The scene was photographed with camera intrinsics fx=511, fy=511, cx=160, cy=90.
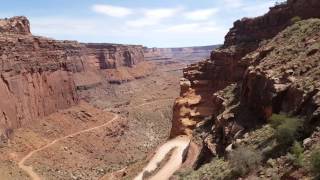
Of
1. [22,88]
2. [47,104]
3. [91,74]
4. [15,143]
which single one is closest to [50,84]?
[47,104]

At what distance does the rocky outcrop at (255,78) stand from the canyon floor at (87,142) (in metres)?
8.35

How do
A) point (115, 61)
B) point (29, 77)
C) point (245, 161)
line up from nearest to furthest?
point (245, 161) < point (29, 77) < point (115, 61)

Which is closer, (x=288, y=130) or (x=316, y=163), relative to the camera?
(x=316, y=163)

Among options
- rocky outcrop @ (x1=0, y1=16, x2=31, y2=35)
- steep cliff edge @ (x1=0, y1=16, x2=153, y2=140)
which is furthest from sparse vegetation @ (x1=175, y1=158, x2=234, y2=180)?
rocky outcrop @ (x1=0, y1=16, x2=31, y2=35)

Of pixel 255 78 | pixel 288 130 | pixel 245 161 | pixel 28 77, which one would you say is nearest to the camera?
pixel 288 130

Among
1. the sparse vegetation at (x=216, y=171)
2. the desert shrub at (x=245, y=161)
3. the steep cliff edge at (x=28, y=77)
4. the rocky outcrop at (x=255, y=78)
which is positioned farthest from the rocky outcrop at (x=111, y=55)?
the desert shrub at (x=245, y=161)

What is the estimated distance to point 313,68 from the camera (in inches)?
960

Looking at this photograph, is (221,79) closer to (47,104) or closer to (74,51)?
(47,104)

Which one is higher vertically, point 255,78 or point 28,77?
point 255,78

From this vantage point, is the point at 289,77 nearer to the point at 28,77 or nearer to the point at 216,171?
the point at 216,171

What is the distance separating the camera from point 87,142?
76250 millimetres

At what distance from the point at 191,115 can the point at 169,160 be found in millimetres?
7430

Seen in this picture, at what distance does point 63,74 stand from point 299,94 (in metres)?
67.8

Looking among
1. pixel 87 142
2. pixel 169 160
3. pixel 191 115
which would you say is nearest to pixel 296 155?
pixel 169 160
